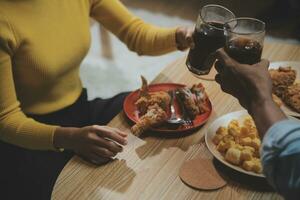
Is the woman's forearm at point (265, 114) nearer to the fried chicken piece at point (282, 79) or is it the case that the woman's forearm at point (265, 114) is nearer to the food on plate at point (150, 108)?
the food on plate at point (150, 108)

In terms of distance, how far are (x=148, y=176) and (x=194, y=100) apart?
1.00ft

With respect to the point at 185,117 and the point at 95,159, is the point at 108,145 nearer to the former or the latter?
the point at 95,159

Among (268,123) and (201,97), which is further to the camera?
(201,97)

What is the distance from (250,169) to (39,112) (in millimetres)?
696

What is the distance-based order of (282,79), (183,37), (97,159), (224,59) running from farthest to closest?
(183,37)
(282,79)
(97,159)
(224,59)

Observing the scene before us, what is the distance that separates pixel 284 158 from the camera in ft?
→ 2.58

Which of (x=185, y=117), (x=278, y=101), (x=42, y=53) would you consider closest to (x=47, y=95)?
(x=42, y=53)

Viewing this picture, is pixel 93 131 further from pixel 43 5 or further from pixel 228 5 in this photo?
pixel 228 5

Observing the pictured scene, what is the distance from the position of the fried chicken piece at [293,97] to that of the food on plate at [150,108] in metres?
0.34

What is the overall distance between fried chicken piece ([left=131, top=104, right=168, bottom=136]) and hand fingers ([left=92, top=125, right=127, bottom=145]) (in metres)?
0.07

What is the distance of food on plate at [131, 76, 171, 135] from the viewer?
1.21m

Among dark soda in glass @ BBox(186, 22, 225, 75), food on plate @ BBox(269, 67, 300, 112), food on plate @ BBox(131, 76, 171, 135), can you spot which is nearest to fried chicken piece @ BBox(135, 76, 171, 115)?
food on plate @ BBox(131, 76, 171, 135)

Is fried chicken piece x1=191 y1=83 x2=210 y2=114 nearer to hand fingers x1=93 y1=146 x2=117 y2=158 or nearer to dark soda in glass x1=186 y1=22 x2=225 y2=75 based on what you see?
dark soda in glass x1=186 y1=22 x2=225 y2=75

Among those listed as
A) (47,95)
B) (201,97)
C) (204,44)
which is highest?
(204,44)
